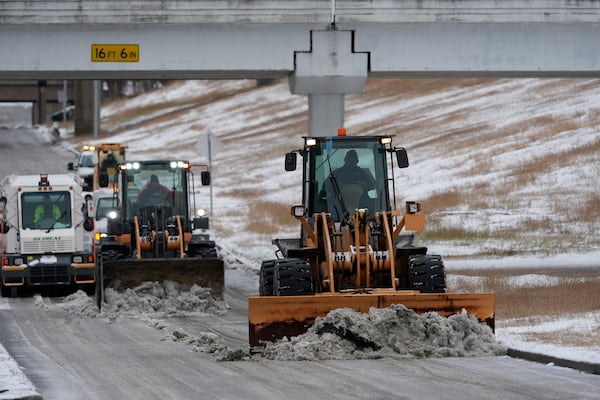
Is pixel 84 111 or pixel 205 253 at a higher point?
pixel 84 111

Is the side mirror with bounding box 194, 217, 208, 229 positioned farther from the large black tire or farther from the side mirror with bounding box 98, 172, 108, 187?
the large black tire

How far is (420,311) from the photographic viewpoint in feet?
51.1

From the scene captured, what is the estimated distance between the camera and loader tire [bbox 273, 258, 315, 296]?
16.3 metres

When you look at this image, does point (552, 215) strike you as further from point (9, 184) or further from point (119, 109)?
point (119, 109)

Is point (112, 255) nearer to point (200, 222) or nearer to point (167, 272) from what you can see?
point (200, 222)

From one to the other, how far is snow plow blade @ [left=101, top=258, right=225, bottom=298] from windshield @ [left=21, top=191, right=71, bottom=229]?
235 inches

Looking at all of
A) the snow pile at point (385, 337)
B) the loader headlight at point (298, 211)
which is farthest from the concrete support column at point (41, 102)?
the snow pile at point (385, 337)

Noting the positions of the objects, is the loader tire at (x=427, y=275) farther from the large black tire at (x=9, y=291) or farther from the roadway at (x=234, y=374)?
the large black tire at (x=9, y=291)

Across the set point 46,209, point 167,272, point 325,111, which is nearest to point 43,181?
point 46,209

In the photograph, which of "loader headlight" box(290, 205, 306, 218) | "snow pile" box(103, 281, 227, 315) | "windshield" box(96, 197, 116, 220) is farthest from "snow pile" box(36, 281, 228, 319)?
"windshield" box(96, 197, 116, 220)

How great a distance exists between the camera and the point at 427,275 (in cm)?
1678

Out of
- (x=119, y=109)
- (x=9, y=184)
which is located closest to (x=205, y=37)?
(x=9, y=184)

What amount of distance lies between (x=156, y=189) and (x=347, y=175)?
8.30 m

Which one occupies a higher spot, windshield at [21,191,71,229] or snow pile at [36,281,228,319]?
windshield at [21,191,71,229]
